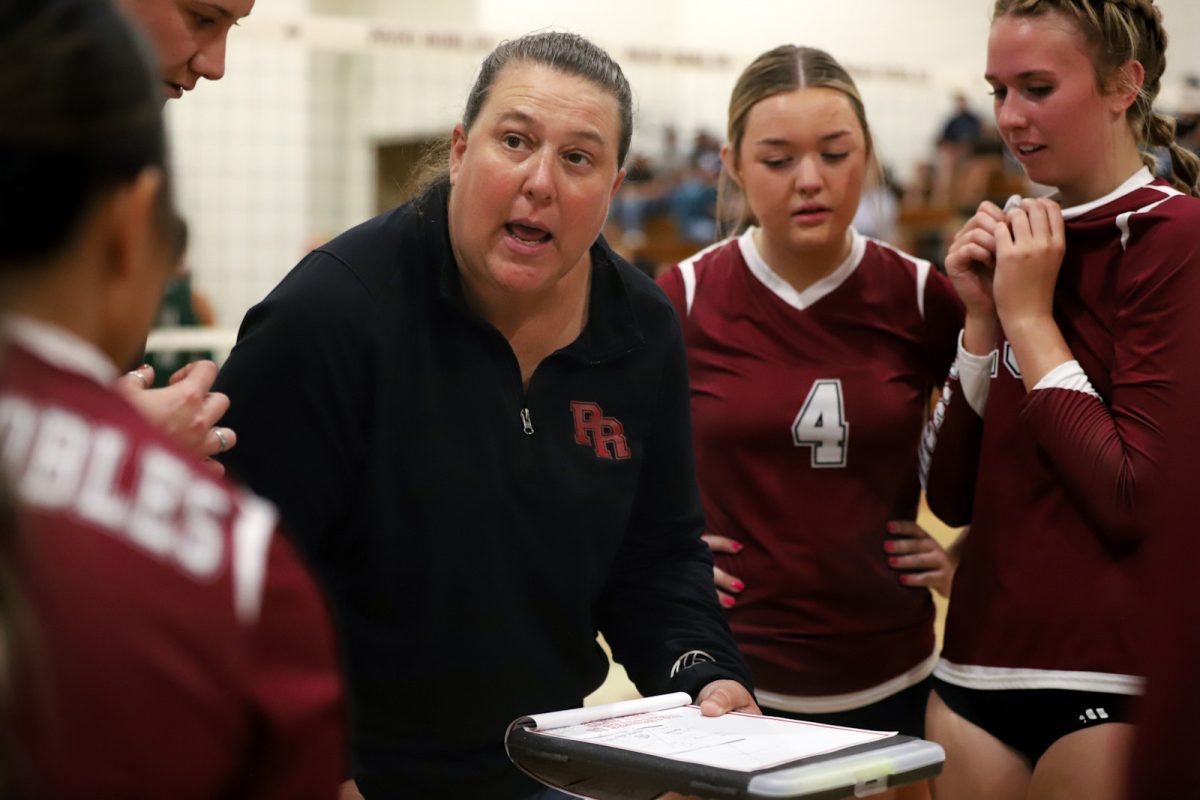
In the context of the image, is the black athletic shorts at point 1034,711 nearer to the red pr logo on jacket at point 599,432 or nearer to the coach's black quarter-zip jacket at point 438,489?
the coach's black quarter-zip jacket at point 438,489

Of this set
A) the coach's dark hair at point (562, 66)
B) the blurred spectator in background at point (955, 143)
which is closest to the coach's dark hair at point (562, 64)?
the coach's dark hair at point (562, 66)

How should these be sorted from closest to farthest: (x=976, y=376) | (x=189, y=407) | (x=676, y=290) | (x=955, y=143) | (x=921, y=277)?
(x=189, y=407) → (x=976, y=376) → (x=921, y=277) → (x=676, y=290) → (x=955, y=143)

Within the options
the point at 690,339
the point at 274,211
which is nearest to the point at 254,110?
the point at 274,211

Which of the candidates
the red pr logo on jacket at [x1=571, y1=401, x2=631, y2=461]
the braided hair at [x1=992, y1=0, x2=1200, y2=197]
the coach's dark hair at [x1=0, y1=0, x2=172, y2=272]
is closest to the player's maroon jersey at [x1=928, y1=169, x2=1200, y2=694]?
the braided hair at [x1=992, y1=0, x2=1200, y2=197]

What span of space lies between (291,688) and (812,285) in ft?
6.37

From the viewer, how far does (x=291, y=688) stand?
921 millimetres

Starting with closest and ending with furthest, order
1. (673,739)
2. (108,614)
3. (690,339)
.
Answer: (108,614)
(673,739)
(690,339)

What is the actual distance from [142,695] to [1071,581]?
1586 millimetres

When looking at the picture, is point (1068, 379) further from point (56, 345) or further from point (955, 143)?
point (955, 143)

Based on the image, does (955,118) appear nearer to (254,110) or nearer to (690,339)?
(254,110)

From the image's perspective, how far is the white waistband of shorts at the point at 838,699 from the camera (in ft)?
8.39

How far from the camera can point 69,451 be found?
0.84 metres

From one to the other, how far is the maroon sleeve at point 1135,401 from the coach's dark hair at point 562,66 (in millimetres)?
Result: 803

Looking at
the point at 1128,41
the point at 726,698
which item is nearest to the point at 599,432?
the point at 726,698
